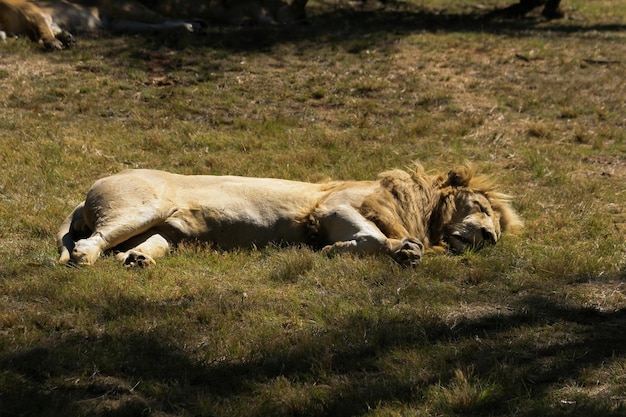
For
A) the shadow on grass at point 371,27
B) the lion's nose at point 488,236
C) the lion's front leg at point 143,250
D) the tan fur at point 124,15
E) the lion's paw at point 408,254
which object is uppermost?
the tan fur at point 124,15

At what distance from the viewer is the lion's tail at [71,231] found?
6780 mm

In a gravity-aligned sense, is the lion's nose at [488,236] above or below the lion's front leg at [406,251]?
below

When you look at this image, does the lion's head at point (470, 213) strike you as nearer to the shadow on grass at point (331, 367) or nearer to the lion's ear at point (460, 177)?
the lion's ear at point (460, 177)

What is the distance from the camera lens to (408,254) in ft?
22.0

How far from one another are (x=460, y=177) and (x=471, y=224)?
0.54 m

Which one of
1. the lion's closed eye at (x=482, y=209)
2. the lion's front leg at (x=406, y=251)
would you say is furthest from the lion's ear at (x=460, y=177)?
the lion's front leg at (x=406, y=251)

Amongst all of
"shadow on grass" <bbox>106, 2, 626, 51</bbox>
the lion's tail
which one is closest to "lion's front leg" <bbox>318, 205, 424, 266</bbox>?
the lion's tail

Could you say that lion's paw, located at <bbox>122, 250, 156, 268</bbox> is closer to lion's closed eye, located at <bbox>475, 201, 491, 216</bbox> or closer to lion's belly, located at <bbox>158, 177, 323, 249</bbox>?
lion's belly, located at <bbox>158, 177, 323, 249</bbox>

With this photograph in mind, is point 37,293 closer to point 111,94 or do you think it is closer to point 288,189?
point 288,189

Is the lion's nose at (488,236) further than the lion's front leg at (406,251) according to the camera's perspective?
Yes

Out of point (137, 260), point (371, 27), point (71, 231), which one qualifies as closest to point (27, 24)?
point (371, 27)

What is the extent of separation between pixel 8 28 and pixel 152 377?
1049 cm

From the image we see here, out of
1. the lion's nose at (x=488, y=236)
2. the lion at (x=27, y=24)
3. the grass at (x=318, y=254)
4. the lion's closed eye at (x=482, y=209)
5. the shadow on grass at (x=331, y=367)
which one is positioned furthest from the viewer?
the lion at (x=27, y=24)

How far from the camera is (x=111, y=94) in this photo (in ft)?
39.3
